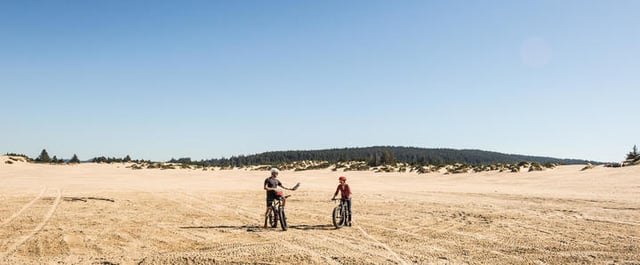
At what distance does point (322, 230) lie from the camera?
47.0 ft

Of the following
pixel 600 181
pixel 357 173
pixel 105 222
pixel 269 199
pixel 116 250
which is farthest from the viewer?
pixel 357 173

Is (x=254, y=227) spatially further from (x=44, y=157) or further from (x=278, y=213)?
(x=44, y=157)

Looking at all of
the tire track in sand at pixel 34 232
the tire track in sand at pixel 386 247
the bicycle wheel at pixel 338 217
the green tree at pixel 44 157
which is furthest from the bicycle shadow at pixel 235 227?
the green tree at pixel 44 157

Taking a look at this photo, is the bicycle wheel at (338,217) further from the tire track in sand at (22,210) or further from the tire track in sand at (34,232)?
the tire track in sand at (22,210)

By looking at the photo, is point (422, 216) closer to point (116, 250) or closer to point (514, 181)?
point (116, 250)

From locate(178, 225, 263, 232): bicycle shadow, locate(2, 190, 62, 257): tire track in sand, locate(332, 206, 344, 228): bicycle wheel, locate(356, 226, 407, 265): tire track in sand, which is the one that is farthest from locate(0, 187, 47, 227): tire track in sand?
locate(356, 226, 407, 265): tire track in sand

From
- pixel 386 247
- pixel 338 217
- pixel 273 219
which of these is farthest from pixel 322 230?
pixel 386 247

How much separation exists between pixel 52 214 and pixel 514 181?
31734 millimetres

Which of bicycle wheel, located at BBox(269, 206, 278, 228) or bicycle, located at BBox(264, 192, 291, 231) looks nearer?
bicycle, located at BBox(264, 192, 291, 231)

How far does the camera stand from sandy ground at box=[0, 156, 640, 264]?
412 inches

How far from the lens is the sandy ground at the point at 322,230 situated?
34.3ft

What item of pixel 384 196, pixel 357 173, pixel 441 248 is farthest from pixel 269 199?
pixel 357 173

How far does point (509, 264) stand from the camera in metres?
9.70

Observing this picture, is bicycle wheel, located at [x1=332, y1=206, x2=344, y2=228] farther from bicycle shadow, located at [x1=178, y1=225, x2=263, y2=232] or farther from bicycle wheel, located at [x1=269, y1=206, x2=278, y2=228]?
bicycle shadow, located at [x1=178, y1=225, x2=263, y2=232]
